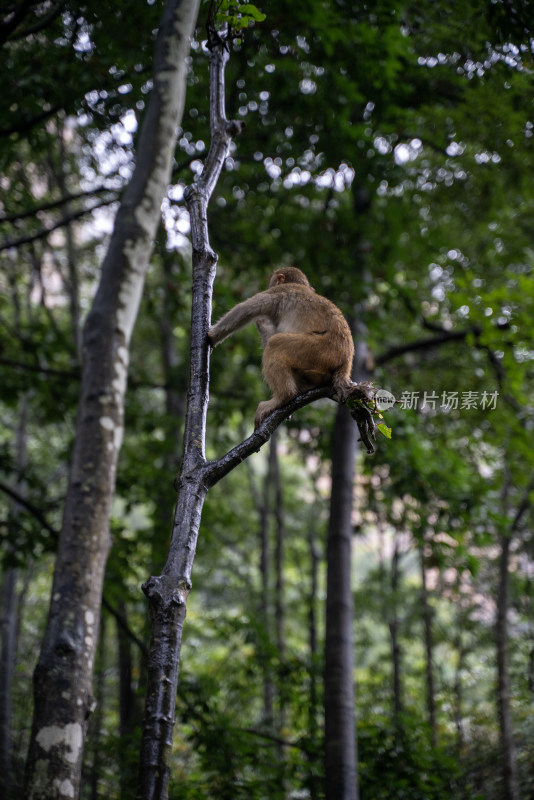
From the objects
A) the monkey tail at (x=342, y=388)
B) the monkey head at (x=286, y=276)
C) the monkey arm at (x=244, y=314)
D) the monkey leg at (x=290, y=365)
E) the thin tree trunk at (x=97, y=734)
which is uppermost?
the monkey head at (x=286, y=276)

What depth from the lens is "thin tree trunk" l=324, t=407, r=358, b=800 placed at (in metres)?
4.97

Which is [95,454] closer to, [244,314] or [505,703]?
[244,314]

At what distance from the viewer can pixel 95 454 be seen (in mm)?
3996

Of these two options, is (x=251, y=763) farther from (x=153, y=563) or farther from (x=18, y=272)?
(x=18, y=272)

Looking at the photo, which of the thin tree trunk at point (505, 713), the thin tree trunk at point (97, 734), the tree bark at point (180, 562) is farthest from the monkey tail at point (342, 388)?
the thin tree trunk at point (505, 713)

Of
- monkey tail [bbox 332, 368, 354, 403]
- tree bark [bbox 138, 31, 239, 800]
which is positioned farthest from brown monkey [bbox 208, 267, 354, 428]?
tree bark [bbox 138, 31, 239, 800]

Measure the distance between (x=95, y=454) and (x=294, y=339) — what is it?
1.58 metres

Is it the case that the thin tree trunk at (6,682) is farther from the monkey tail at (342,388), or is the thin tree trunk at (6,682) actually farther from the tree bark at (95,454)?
the monkey tail at (342,388)

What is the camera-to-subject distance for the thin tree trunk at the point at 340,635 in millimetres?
4973

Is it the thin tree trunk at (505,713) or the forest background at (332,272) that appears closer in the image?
the forest background at (332,272)

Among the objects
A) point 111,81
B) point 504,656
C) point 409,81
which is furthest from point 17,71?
point 504,656

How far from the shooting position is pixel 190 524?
6.91 feet

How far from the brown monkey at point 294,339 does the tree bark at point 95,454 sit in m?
1.29

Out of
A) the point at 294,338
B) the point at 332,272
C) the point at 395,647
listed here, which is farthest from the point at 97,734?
the point at 395,647
